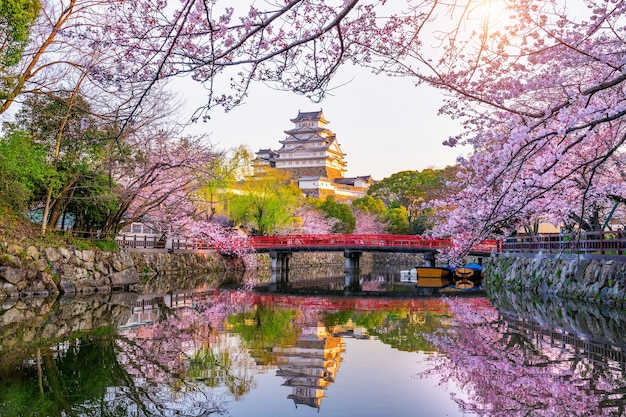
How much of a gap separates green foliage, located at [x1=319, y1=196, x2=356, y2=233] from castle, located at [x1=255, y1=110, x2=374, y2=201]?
1646 cm

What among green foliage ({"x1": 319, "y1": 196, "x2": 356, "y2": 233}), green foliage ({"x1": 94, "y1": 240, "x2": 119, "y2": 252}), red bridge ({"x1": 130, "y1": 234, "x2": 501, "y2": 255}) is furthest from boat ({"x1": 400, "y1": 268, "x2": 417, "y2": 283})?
green foliage ({"x1": 94, "y1": 240, "x2": 119, "y2": 252})

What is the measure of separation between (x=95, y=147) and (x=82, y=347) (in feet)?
32.3

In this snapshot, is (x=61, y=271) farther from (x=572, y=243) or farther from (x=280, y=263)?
(x=280, y=263)

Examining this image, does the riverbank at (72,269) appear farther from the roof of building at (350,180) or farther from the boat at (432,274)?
the roof of building at (350,180)

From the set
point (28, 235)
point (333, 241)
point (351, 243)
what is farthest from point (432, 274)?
point (28, 235)

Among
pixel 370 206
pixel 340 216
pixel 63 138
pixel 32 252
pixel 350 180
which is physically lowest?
pixel 32 252

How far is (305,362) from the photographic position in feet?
25.8

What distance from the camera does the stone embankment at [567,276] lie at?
46.5 feet

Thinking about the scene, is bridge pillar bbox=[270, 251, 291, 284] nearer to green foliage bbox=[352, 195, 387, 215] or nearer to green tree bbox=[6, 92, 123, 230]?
green foliage bbox=[352, 195, 387, 215]

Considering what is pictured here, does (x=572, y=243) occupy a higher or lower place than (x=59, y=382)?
higher

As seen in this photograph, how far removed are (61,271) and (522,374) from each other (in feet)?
44.3

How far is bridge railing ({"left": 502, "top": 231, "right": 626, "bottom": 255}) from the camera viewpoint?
46.6 feet

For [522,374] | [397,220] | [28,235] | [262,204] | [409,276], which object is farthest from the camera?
[397,220]

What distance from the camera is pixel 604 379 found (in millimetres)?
6809
